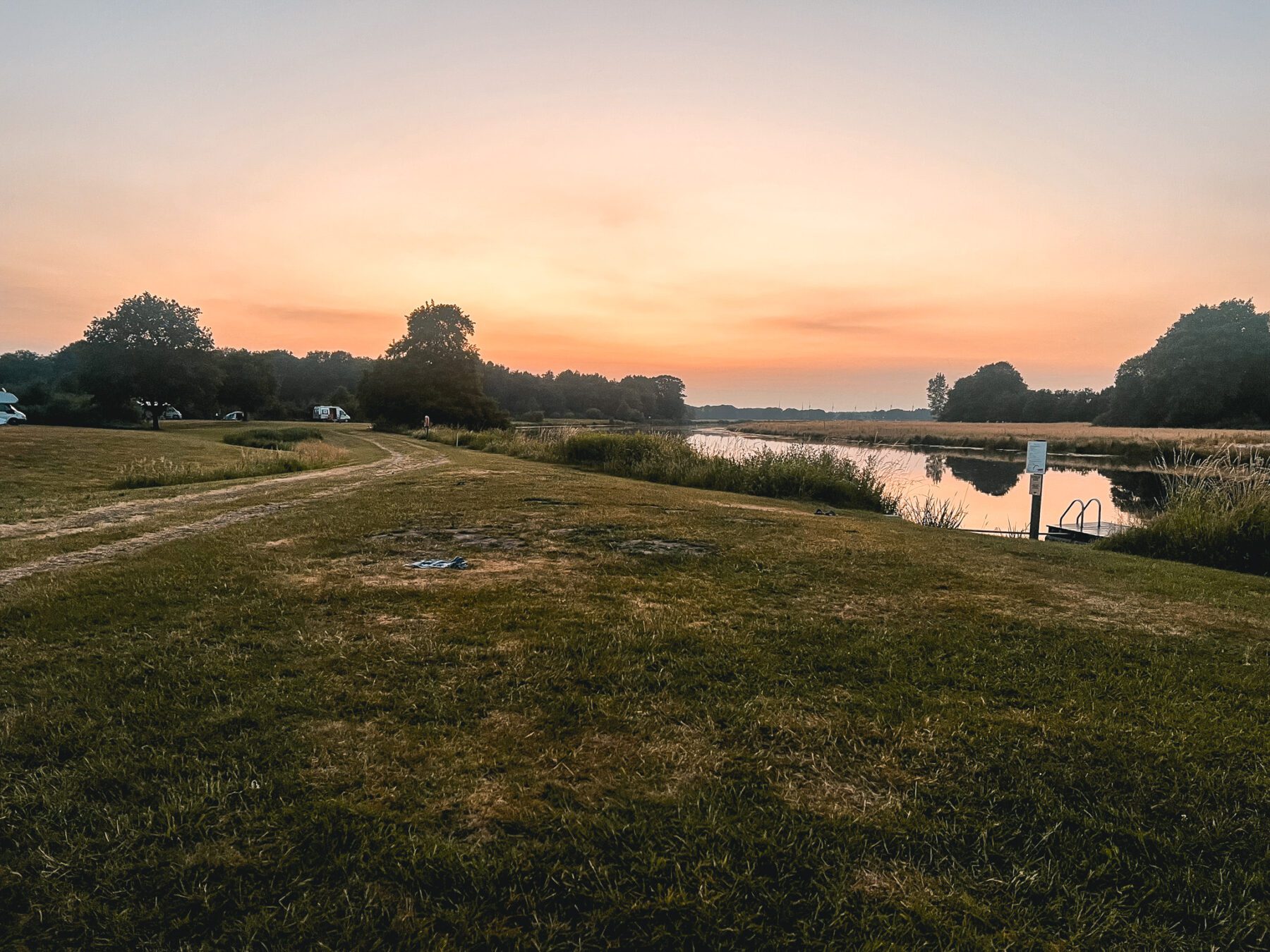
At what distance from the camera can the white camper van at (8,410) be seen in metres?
36.5

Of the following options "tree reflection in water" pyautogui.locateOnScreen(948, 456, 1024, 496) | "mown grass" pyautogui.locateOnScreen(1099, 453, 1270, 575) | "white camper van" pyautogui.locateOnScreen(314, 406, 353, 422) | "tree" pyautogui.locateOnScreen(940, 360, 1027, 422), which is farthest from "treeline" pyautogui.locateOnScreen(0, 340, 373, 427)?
"tree" pyautogui.locateOnScreen(940, 360, 1027, 422)

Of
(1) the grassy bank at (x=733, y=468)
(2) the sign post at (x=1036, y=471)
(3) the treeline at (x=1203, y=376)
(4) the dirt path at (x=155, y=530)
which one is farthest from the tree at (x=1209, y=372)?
(4) the dirt path at (x=155, y=530)

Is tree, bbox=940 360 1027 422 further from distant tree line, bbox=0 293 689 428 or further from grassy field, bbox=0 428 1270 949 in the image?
grassy field, bbox=0 428 1270 949

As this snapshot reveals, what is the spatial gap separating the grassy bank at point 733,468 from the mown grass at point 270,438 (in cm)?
1402

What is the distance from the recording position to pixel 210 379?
44219mm

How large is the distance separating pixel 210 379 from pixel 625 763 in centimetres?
5178

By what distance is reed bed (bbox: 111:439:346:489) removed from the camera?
608 inches

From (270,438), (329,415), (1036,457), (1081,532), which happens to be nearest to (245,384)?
(329,415)

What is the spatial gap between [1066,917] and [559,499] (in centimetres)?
1098

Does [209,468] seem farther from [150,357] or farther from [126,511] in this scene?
[150,357]

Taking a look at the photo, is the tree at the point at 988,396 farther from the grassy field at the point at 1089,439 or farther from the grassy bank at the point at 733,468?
the grassy bank at the point at 733,468

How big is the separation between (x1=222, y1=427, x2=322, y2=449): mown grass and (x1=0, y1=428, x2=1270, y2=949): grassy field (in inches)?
1146

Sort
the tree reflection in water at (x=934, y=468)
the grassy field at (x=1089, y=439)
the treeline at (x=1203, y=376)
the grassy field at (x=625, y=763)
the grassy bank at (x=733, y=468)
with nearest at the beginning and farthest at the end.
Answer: the grassy field at (x=625, y=763) < the grassy bank at (x=733, y=468) < the tree reflection in water at (x=934, y=468) < the grassy field at (x=1089, y=439) < the treeline at (x=1203, y=376)

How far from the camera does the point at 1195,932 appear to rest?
203 cm
